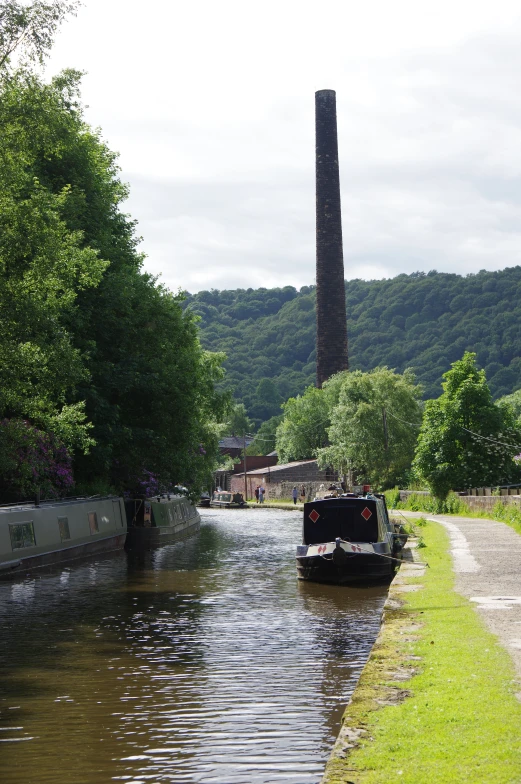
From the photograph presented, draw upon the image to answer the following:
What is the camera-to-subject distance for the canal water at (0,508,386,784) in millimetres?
7617

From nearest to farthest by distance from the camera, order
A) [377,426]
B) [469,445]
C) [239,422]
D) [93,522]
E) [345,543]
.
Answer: [345,543] → [93,522] → [469,445] → [377,426] → [239,422]

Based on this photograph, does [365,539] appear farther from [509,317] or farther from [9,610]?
[509,317]

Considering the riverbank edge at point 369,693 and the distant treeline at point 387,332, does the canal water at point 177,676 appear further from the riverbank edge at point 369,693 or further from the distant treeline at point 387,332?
the distant treeline at point 387,332

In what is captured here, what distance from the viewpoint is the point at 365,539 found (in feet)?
73.5

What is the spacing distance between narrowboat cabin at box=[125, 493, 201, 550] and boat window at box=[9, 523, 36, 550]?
34.2 feet

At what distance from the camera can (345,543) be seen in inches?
825

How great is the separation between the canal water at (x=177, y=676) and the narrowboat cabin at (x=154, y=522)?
13.6 meters

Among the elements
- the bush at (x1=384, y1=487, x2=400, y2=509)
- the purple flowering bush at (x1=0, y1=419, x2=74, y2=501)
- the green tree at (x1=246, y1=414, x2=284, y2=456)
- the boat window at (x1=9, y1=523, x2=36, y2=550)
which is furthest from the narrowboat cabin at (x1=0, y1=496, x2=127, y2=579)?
the green tree at (x1=246, y1=414, x2=284, y2=456)

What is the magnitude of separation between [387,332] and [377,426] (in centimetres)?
6675

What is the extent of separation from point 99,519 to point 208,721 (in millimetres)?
22029

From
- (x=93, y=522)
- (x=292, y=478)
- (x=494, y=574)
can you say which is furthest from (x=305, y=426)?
(x=494, y=574)

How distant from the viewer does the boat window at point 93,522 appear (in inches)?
1151

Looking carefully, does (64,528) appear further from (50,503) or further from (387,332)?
(387,332)

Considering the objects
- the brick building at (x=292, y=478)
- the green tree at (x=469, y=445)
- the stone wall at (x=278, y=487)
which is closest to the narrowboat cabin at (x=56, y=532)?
the green tree at (x=469, y=445)
